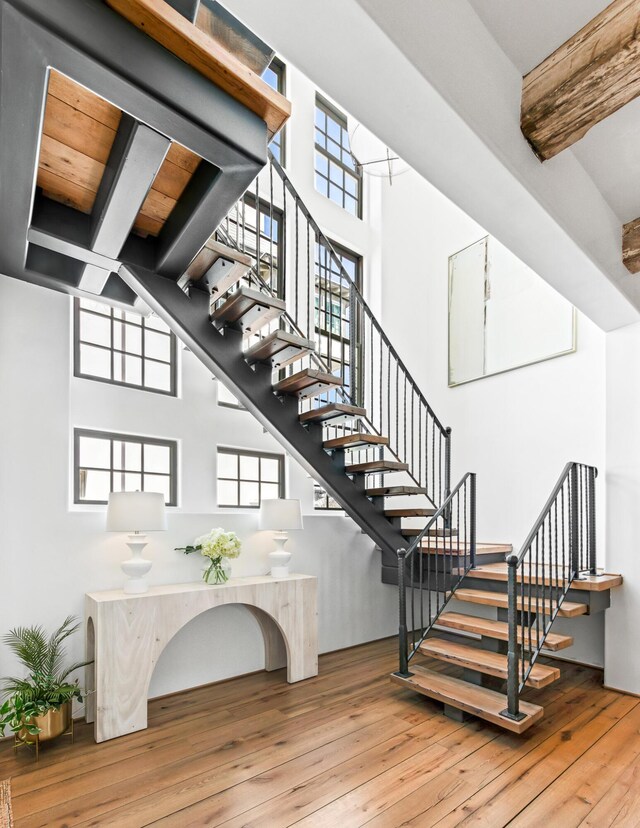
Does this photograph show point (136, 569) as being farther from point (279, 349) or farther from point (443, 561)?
point (443, 561)

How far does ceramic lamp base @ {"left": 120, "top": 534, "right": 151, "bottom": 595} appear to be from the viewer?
299cm

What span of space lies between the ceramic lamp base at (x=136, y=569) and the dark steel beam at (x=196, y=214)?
5.32ft

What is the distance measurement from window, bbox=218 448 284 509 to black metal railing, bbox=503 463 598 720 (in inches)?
78.5

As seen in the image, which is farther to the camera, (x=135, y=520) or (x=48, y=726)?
(x=135, y=520)

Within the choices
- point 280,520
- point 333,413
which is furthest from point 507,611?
point 333,413

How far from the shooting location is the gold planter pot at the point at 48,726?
2.54m

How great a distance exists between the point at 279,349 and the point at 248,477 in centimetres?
145

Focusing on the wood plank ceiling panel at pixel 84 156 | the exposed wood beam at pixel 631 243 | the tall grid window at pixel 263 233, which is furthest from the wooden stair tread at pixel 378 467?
the wood plank ceiling panel at pixel 84 156

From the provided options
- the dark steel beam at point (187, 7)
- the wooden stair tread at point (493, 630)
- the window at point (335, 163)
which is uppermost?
the window at point (335, 163)

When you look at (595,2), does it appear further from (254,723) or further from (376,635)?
(376,635)

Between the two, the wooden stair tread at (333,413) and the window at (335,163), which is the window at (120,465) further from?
the window at (335,163)

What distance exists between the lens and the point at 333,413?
10.9 feet

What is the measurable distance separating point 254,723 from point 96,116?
314cm

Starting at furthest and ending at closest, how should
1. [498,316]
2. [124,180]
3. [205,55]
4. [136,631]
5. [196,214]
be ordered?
[498,316] < [136,631] < [196,214] < [124,180] < [205,55]
